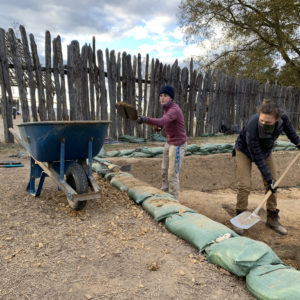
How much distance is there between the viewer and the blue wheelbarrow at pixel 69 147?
265 centimetres

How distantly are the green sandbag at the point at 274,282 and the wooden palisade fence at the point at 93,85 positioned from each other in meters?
5.56

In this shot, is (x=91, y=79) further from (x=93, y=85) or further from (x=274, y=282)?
(x=274, y=282)

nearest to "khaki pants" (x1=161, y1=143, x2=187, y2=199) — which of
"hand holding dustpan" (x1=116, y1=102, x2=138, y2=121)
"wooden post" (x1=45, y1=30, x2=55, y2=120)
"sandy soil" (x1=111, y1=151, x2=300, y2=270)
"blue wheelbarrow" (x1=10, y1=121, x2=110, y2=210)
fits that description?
"hand holding dustpan" (x1=116, y1=102, x2=138, y2=121)

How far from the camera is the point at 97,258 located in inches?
79.7

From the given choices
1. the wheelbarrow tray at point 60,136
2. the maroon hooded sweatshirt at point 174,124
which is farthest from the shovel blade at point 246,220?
the wheelbarrow tray at point 60,136

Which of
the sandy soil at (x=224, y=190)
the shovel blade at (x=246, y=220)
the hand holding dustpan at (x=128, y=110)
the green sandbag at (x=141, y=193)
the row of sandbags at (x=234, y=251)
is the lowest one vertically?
the sandy soil at (x=224, y=190)

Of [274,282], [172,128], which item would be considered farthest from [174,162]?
[274,282]

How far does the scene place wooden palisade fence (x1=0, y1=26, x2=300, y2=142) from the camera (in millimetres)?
6008

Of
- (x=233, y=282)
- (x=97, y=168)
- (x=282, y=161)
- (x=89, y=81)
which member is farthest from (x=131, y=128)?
(x=233, y=282)

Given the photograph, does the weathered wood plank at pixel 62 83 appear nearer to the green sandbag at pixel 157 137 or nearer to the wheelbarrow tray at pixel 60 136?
the green sandbag at pixel 157 137

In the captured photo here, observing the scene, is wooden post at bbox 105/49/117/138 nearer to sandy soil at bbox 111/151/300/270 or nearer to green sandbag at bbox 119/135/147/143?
green sandbag at bbox 119/135/147/143

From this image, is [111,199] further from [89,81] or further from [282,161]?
[282,161]

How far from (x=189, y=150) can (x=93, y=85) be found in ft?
9.02

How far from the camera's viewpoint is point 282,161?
673 centimetres
